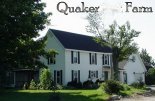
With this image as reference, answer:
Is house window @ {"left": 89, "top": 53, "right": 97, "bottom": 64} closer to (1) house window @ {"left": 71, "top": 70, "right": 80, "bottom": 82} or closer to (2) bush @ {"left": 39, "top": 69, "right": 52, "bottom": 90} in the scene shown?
(1) house window @ {"left": 71, "top": 70, "right": 80, "bottom": 82}

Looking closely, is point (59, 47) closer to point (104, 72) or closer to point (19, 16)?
point (104, 72)

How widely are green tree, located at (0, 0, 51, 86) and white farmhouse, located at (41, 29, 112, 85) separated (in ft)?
36.6

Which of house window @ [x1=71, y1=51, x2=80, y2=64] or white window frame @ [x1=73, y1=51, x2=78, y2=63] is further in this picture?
white window frame @ [x1=73, y1=51, x2=78, y2=63]

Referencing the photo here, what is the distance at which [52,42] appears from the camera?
1940 inches

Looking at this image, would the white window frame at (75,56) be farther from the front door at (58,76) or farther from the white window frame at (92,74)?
the white window frame at (92,74)

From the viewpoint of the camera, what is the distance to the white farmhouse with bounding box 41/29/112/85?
4738 centimetres

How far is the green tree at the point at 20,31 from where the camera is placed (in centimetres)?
3039

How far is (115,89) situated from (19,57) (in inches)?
383

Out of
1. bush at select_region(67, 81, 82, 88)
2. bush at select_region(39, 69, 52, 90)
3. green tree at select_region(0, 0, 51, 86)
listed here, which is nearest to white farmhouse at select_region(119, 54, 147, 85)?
bush at select_region(67, 81, 82, 88)

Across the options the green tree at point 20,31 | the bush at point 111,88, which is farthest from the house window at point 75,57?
the bush at point 111,88

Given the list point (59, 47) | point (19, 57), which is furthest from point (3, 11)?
point (59, 47)

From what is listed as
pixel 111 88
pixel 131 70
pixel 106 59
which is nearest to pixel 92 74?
pixel 106 59

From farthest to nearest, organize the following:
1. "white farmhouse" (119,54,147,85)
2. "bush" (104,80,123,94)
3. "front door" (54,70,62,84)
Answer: "white farmhouse" (119,54,147,85) → "front door" (54,70,62,84) → "bush" (104,80,123,94)

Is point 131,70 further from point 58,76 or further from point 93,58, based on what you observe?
point 58,76
